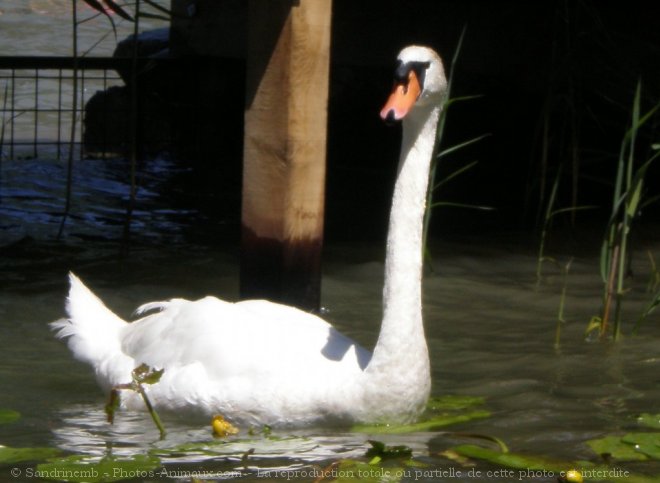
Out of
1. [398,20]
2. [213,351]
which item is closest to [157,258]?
[213,351]

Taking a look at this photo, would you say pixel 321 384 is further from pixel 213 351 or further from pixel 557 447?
pixel 557 447

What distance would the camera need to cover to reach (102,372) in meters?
4.72

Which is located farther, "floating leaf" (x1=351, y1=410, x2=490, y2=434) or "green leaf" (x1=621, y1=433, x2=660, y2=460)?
"floating leaf" (x1=351, y1=410, x2=490, y2=434)

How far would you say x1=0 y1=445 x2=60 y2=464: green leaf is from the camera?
3.64 m

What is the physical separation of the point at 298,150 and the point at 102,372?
119 centimetres

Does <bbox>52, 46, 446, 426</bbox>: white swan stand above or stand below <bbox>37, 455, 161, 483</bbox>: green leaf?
above

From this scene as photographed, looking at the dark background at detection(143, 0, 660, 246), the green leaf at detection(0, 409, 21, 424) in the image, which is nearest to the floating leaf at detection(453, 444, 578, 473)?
the green leaf at detection(0, 409, 21, 424)

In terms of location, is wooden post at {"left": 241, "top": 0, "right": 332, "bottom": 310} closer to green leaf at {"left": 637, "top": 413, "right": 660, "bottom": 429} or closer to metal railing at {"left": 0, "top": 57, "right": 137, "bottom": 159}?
green leaf at {"left": 637, "top": 413, "right": 660, "bottom": 429}

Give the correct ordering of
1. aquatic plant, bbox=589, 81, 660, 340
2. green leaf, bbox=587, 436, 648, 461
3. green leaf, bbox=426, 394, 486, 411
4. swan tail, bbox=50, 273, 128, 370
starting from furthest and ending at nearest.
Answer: swan tail, bbox=50, 273, 128, 370
aquatic plant, bbox=589, 81, 660, 340
green leaf, bbox=426, 394, 486, 411
green leaf, bbox=587, 436, 648, 461

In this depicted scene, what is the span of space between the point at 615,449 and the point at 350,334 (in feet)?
6.60

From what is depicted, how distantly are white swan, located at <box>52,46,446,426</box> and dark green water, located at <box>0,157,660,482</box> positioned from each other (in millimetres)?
98

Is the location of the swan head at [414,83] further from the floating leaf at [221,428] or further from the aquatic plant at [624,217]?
the floating leaf at [221,428]

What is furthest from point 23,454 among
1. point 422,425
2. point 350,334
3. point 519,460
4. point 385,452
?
point 350,334

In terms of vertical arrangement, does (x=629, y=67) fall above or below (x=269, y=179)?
above
